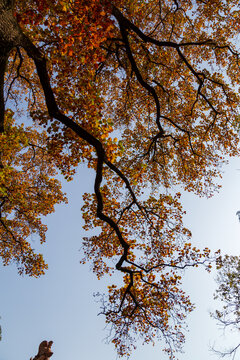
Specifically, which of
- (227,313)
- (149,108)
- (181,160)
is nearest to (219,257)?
(181,160)

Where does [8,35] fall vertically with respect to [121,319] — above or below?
above

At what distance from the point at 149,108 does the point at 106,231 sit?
7150 mm

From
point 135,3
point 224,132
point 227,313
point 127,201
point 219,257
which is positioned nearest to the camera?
point 219,257

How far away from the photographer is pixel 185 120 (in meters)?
11.6

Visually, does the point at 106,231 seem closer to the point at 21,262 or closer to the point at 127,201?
the point at 127,201

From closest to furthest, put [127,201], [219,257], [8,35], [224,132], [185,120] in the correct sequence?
1. [8,35]
2. [219,257]
3. [127,201]
4. [224,132]
5. [185,120]

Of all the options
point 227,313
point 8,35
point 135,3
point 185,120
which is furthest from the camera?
point 227,313

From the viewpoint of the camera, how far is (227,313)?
15203mm

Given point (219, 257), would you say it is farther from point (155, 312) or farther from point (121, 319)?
point (121, 319)

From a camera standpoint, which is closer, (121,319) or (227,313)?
(121,319)

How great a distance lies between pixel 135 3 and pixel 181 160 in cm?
761

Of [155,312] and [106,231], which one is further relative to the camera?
[106,231]

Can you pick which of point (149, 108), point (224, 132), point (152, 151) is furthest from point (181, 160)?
point (149, 108)

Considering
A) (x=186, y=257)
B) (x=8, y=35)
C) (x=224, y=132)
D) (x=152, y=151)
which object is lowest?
(x=8, y=35)
